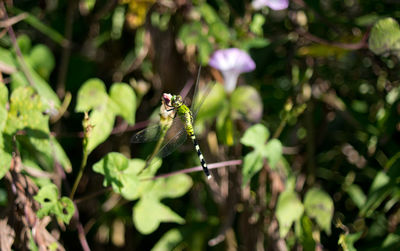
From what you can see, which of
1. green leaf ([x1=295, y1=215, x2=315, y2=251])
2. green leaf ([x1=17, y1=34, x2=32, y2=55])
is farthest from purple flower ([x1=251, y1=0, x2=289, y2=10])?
green leaf ([x1=17, y1=34, x2=32, y2=55])

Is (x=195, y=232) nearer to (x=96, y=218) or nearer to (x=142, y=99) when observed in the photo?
(x=96, y=218)

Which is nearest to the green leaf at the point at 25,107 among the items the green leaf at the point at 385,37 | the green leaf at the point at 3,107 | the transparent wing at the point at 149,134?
the green leaf at the point at 3,107

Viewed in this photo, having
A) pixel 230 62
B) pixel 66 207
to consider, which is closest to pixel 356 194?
pixel 230 62

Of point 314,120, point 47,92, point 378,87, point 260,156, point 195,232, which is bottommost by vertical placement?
point 195,232

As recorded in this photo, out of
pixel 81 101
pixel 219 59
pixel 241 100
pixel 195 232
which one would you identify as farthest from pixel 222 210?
pixel 81 101

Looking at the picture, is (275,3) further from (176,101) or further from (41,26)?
(41,26)

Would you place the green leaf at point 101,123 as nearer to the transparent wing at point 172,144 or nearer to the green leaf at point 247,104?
the transparent wing at point 172,144
